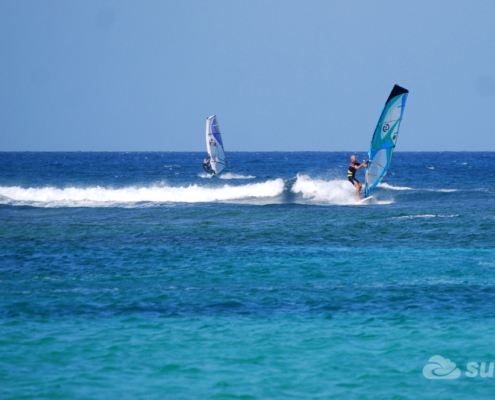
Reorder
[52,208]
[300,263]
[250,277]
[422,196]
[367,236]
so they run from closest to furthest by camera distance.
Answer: [250,277] < [300,263] < [367,236] < [52,208] < [422,196]

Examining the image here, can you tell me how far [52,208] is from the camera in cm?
2939

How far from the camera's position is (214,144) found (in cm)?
4466

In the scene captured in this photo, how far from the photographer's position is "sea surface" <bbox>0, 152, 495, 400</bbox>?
762 centimetres

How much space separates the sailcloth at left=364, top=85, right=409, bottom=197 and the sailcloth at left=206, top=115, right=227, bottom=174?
1965 cm

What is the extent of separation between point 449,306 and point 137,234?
11452 millimetres

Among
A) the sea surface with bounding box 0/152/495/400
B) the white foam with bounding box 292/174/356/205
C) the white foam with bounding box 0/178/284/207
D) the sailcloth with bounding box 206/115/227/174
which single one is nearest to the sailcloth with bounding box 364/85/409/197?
the sea surface with bounding box 0/152/495/400

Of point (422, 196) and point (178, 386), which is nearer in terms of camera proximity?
point (178, 386)

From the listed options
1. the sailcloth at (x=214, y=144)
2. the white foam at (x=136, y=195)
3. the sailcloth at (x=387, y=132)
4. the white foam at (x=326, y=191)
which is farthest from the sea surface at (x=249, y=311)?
the sailcloth at (x=214, y=144)

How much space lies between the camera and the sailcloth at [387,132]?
74.7 ft

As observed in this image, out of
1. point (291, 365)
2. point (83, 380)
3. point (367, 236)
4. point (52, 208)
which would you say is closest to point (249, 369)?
point (291, 365)

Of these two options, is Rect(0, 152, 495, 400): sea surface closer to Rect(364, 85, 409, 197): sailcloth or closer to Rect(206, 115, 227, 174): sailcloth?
Rect(364, 85, 409, 197): sailcloth

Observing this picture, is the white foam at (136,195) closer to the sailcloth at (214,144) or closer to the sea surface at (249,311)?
the sailcloth at (214,144)

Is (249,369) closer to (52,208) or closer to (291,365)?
(291,365)

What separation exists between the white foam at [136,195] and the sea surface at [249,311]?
12.1 meters
